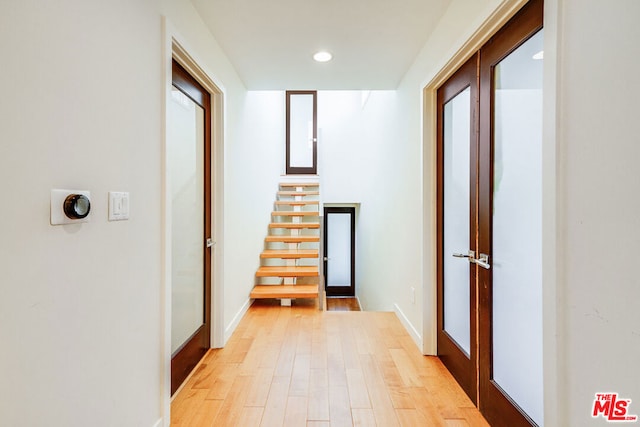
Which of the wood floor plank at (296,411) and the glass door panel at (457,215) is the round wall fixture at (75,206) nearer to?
the wood floor plank at (296,411)

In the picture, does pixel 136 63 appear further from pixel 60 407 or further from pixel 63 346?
pixel 60 407

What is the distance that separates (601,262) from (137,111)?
1788 mm

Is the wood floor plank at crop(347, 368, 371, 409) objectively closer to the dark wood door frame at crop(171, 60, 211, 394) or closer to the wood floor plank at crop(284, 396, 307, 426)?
the wood floor plank at crop(284, 396, 307, 426)

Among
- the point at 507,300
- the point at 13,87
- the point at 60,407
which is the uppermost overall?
the point at 13,87

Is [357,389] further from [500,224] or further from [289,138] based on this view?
[289,138]

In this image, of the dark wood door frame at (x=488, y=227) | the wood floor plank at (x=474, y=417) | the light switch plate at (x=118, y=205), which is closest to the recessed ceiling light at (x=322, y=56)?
the dark wood door frame at (x=488, y=227)

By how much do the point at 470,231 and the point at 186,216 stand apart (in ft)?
5.90

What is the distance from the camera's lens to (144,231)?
1.45 m

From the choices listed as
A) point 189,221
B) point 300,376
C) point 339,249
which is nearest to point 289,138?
point 339,249

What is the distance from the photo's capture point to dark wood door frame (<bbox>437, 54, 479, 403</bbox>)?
180cm

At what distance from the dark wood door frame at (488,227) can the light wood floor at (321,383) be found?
0.61 feet

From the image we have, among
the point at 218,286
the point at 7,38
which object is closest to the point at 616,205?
the point at 7,38

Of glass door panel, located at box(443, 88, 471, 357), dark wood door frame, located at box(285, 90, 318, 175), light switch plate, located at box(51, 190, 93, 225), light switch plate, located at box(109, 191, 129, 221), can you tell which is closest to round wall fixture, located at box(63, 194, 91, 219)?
light switch plate, located at box(51, 190, 93, 225)

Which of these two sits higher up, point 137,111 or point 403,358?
point 137,111
